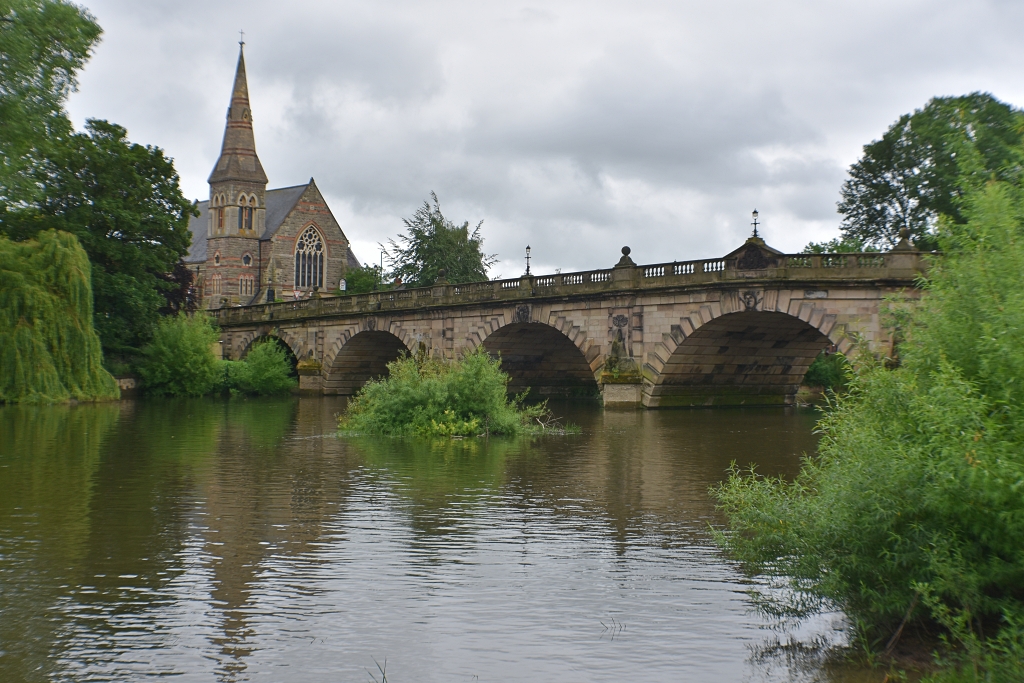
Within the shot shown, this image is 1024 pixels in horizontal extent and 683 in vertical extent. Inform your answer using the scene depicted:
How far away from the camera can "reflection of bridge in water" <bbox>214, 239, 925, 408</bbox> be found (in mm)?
31047

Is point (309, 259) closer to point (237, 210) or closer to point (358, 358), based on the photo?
point (237, 210)

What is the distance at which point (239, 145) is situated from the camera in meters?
83.9

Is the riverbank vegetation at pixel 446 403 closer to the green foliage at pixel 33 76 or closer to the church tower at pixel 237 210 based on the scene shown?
the green foliage at pixel 33 76

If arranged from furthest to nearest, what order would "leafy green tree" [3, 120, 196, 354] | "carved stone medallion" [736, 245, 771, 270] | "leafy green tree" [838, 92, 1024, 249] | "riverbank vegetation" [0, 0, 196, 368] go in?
"leafy green tree" [838, 92, 1024, 249] → "leafy green tree" [3, 120, 196, 354] → "riverbank vegetation" [0, 0, 196, 368] → "carved stone medallion" [736, 245, 771, 270]

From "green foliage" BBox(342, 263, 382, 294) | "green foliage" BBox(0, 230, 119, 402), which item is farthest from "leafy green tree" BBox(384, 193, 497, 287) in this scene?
"green foliage" BBox(0, 230, 119, 402)

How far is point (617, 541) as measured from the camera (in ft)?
34.6

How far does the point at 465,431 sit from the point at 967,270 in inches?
615

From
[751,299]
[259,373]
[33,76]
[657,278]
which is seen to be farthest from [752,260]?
[259,373]

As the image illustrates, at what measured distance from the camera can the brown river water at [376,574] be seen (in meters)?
6.70

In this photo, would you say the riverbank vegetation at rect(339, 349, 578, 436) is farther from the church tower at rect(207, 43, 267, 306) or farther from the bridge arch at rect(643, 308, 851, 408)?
the church tower at rect(207, 43, 267, 306)

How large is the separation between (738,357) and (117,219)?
24.5 m

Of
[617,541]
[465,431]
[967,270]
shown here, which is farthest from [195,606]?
[465,431]

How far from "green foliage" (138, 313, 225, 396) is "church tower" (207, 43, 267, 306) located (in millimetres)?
38903

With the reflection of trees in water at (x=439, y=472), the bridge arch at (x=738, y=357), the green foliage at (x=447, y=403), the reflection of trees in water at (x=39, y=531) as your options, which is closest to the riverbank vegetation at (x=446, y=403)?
the green foliage at (x=447, y=403)
